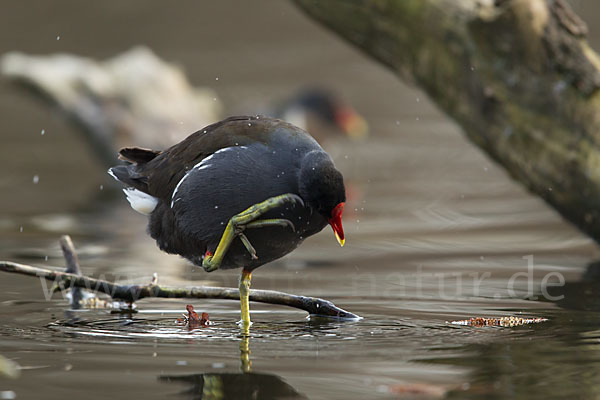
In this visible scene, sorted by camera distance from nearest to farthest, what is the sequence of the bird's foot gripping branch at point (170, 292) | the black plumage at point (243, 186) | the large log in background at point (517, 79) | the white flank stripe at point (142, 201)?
1. the black plumage at point (243, 186)
2. the bird's foot gripping branch at point (170, 292)
3. the white flank stripe at point (142, 201)
4. the large log in background at point (517, 79)

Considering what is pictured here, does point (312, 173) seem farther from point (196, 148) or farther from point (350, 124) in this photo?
point (350, 124)

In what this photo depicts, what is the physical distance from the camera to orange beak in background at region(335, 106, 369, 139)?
1333 centimetres

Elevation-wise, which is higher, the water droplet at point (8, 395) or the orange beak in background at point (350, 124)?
the orange beak in background at point (350, 124)

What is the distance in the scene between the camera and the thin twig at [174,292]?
4.87 m

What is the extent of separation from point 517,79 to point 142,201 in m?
2.44

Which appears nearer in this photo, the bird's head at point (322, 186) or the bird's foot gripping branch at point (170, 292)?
the bird's head at point (322, 186)

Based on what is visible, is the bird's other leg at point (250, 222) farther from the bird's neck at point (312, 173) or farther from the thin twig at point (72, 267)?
the thin twig at point (72, 267)

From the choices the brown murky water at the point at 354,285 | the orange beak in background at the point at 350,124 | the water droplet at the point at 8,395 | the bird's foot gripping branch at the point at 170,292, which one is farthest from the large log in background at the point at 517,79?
the orange beak in background at the point at 350,124

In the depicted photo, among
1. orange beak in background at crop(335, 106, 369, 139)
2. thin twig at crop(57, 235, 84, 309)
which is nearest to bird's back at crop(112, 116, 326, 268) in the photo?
thin twig at crop(57, 235, 84, 309)

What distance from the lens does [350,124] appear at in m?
13.3

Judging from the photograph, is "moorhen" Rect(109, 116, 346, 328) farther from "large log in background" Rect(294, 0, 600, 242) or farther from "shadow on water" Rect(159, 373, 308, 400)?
"large log in background" Rect(294, 0, 600, 242)

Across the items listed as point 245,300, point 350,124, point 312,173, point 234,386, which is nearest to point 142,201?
point 245,300

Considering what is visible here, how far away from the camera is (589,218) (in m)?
6.13

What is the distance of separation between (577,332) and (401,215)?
441 centimetres
